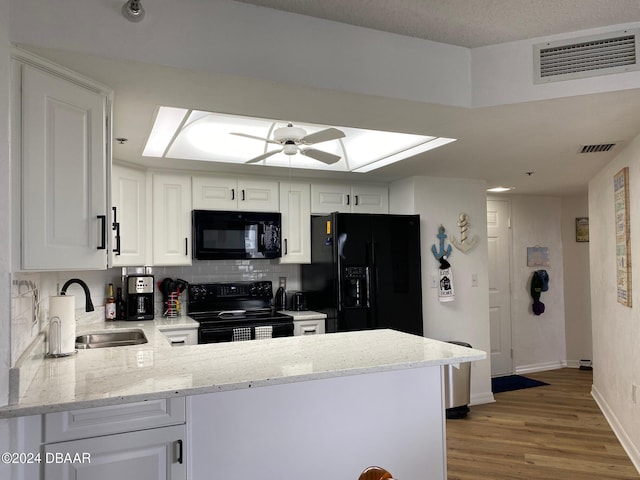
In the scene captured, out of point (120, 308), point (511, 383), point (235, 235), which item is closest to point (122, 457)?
point (120, 308)

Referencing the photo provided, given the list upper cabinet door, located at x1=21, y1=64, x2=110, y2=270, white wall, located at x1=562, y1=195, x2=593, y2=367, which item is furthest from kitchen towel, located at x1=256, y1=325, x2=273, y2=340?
white wall, located at x1=562, y1=195, x2=593, y2=367

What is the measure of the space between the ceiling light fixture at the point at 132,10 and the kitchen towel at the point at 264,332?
2536 millimetres

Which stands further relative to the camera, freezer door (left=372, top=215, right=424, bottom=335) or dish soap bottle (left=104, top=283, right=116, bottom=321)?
freezer door (left=372, top=215, right=424, bottom=335)

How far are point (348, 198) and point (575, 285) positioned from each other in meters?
3.41

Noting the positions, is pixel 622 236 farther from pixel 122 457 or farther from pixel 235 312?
pixel 122 457

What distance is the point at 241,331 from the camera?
3.69 m

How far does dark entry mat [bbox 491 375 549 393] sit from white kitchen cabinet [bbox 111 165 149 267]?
12.5 ft

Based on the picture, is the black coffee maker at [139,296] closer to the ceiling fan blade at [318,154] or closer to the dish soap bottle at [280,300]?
the dish soap bottle at [280,300]

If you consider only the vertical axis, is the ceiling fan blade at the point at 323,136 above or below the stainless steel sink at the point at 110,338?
above

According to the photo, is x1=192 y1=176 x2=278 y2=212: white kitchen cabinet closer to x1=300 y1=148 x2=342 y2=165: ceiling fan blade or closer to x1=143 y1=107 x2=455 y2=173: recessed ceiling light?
x1=143 y1=107 x2=455 y2=173: recessed ceiling light

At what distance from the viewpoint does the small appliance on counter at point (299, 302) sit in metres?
4.44

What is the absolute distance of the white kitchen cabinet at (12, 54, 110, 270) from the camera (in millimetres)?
1627

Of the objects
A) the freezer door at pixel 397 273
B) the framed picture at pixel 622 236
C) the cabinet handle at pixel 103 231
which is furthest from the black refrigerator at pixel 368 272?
the cabinet handle at pixel 103 231

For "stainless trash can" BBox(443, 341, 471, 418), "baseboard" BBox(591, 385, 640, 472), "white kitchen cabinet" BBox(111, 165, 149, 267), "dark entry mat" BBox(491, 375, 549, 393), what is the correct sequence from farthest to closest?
"dark entry mat" BBox(491, 375, 549, 393)
"stainless trash can" BBox(443, 341, 471, 418)
"white kitchen cabinet" BBox(111, 165, 149, 267)
"baseboard" BBox(591, 385, 640, 472)
